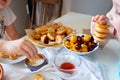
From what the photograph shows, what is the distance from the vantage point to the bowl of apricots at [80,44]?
0.95m

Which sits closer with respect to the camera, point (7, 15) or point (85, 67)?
point (85, 67)

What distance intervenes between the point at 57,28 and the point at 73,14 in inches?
12.0

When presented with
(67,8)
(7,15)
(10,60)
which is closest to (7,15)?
(7,15)

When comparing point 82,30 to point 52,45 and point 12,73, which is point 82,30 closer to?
point 52,45

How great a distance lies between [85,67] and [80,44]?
0.13 m

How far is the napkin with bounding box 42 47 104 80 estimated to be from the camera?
0.82 meters

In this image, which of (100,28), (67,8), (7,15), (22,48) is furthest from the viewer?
(67,8)

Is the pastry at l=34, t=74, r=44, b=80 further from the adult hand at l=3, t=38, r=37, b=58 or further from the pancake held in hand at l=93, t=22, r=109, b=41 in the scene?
the pancake held in hand at l=93, t=22, r=109, b=41

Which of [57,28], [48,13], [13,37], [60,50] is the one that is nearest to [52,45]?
[60,50]

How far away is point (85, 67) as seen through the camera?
2.84 ft

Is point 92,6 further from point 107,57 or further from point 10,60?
point 10,60

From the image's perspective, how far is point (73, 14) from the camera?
1.41 metres

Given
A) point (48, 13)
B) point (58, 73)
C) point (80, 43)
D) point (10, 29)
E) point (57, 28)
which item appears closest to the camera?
point (58, 73)

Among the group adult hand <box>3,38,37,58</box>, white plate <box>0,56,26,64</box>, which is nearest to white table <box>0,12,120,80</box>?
white plate <box>0,56,26,64</box>
